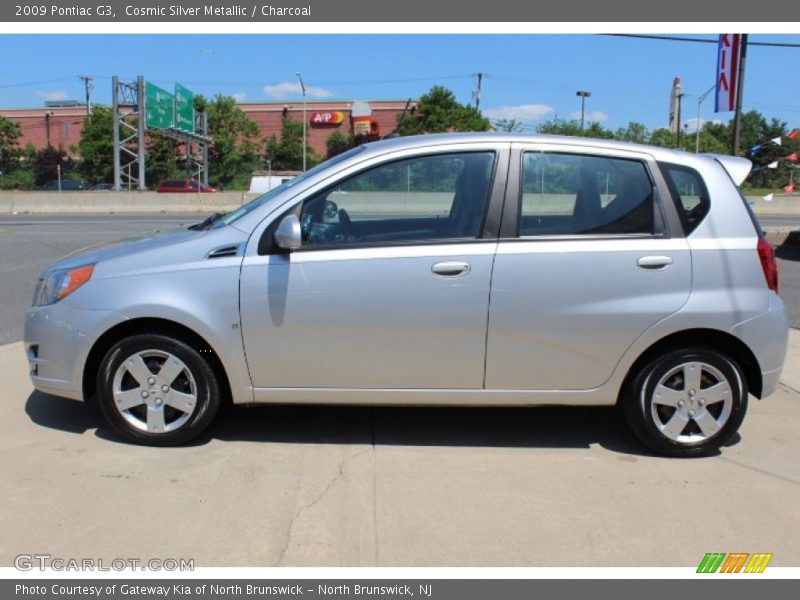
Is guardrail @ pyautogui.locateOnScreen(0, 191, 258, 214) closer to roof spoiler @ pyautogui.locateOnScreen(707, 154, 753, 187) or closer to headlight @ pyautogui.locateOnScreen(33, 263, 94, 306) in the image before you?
headlight @ pyautogui.locateOnScreen(33, 263, 94, 306)

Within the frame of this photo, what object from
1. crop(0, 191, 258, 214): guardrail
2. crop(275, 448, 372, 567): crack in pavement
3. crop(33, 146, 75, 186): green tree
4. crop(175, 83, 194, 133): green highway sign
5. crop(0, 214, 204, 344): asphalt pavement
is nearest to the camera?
crop(275, 448, 372, 567): crack in pavement

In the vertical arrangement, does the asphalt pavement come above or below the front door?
below

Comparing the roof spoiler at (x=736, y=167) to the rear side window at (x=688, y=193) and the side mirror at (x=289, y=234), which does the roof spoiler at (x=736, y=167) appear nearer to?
the rear side window at (x=688, y=193)

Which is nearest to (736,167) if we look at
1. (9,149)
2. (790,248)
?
(790,248)

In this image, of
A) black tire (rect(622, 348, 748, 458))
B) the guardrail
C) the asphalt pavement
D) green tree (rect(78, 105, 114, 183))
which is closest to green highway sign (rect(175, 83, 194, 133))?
the guardrail

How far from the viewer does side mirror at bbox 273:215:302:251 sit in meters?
3.92

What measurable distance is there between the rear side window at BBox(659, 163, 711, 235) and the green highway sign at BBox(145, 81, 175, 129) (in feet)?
139

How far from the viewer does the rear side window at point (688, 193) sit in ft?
13.6

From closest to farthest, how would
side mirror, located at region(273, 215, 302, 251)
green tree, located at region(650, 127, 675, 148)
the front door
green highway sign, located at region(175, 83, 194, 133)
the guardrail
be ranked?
side mirror, located at region(273, 215, 302, 251) → the front door → the guardrail → green highway sign, located at region(175, 83, 194, 133) → green tree, located at region(650, 127, 675, 148)

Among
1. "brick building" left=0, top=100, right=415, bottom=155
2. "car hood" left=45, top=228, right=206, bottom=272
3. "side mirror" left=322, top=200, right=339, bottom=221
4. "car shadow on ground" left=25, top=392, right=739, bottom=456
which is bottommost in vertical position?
"car shadow on ground" left=25, top=392, right=739, bottom=456

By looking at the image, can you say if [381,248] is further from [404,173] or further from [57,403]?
[57,403]

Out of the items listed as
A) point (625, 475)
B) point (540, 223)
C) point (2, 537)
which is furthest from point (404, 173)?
point (2, 537)

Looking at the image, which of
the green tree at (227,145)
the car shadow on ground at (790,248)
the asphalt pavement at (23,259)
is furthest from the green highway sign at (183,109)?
the car shadow on ground at (790,248)

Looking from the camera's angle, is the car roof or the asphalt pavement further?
the asphalt pavement
